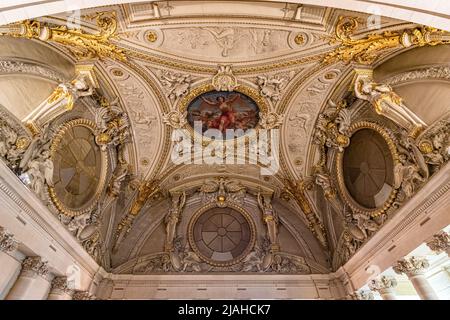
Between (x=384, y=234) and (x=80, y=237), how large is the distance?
8.52 m

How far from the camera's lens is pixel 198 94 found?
886cm

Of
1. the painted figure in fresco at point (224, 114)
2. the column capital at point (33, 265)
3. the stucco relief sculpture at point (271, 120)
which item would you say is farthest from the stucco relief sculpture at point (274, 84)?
the column capital at point (33, 265)

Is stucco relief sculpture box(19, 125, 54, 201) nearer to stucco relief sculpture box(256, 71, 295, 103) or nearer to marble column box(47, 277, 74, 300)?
marble column box(47, 277, 74, 300)

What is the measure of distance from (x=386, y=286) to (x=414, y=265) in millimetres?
1297

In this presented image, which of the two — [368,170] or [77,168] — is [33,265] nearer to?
[77,168]

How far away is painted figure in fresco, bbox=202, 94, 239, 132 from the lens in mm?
9156

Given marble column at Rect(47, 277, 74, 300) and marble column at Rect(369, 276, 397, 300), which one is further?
marble column at Rect(369, 276, 397, 300)

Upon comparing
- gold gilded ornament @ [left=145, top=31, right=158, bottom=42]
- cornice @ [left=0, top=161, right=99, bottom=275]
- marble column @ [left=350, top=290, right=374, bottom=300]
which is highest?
gold gilded ornament @ [left=145, top=31, right=158, bottom=42]

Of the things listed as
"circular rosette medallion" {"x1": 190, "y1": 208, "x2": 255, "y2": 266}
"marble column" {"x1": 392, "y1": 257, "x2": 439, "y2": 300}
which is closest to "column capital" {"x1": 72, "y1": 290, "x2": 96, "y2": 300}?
"circular rosette medallion" {"x1": 190, "y1": 208, "x2": 255, "y2": 266}

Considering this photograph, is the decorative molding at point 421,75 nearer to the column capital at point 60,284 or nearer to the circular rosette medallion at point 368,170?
the circular rosette medallion at point 368,170

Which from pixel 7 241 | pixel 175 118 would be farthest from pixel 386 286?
pixel 7 241
